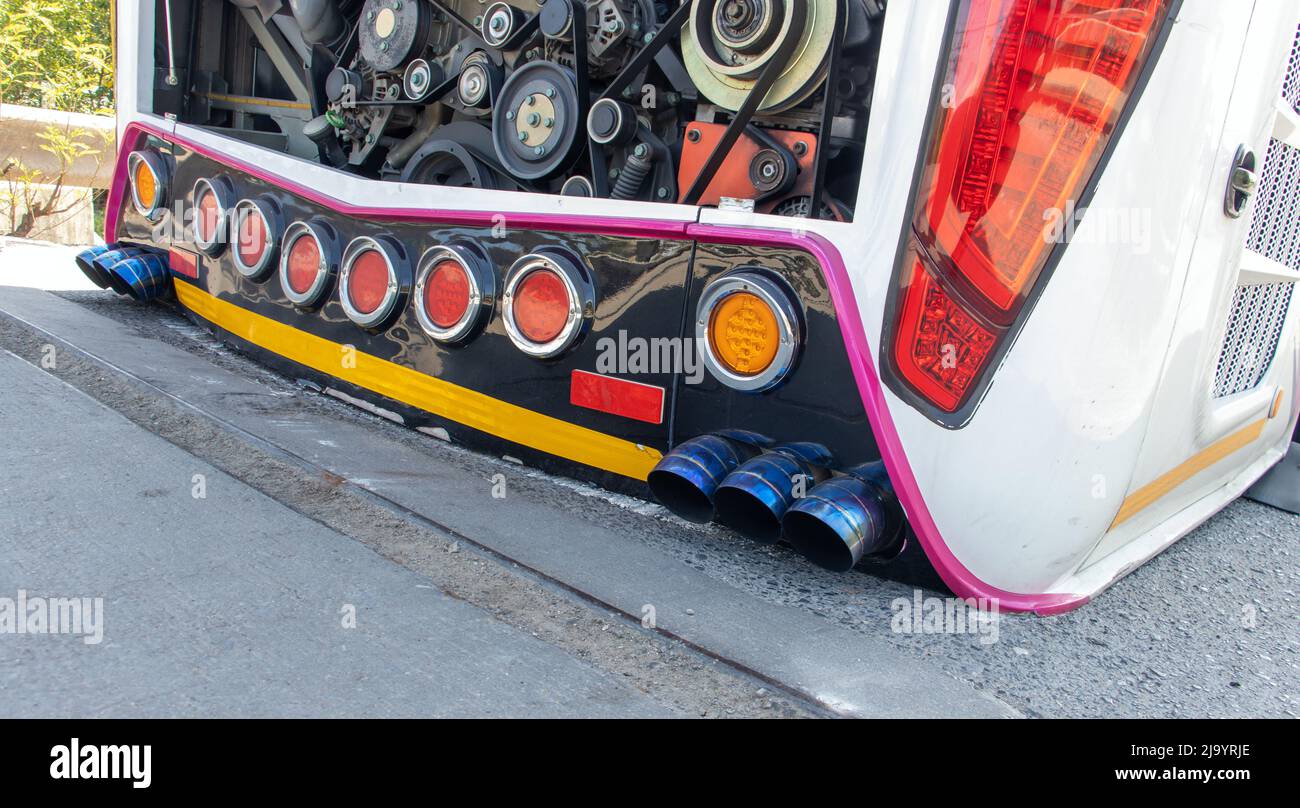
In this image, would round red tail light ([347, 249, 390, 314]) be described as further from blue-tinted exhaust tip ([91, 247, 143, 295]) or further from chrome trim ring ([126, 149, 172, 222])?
blue-tinted exhaust tip ([91, 247, 143, 295])

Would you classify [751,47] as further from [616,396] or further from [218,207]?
[218,207]

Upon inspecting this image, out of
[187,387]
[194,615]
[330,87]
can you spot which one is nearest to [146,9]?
[330,87]

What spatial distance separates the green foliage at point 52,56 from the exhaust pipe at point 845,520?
28.5 ft

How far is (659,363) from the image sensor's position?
88.4 inches

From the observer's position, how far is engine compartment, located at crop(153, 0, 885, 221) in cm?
220

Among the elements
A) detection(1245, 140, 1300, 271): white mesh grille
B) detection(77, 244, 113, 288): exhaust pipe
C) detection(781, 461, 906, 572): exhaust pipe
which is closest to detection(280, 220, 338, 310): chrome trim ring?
detection(77, 244, 113, 288): exhaust pipe

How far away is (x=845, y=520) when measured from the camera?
181 centimetres

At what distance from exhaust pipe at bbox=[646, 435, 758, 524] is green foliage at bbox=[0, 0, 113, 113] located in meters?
8.37

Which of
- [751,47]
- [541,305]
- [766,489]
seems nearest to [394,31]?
[541,305]

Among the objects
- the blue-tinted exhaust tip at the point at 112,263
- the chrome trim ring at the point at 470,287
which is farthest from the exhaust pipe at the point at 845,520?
the blue-tinted exhaust tip at the point at 112,263

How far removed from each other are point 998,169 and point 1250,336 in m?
1.17

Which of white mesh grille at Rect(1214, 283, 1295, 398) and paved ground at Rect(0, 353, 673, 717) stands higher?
white mesh grille at Rect(1214, 283, 1295, 398)

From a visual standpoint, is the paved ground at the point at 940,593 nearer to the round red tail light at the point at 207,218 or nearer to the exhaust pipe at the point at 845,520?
the exhaust pipe at the point at 845,520

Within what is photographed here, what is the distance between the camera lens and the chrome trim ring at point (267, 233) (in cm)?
304
